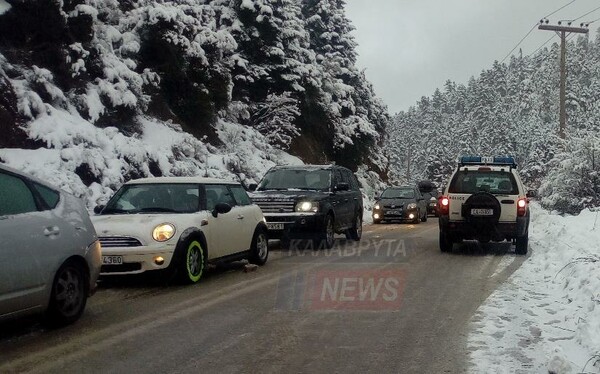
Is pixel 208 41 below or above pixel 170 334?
above

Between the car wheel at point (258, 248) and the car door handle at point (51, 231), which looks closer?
the car door handle at point (51, 231)

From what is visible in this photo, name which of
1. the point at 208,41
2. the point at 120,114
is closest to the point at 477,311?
the point at 120,114

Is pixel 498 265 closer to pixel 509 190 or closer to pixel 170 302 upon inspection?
pixel 509 190

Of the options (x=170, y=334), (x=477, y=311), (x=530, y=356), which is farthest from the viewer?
(x=477, y=311)

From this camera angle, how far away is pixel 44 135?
15.2 m

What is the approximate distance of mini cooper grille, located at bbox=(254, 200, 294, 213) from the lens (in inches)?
549

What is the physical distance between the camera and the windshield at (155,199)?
9492 mm

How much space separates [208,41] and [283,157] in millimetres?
7262

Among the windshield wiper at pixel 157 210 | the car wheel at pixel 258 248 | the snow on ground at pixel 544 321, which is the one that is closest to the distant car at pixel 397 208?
the snow on ground at pixel 544 321

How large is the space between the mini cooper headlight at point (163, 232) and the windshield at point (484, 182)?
284 inches

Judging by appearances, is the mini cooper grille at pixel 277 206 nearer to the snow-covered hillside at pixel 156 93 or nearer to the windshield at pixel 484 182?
the windshield at pixel 484 182

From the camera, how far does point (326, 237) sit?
14289mm

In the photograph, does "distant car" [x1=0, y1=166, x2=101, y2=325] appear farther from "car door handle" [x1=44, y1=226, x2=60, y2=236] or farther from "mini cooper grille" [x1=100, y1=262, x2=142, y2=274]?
"mini cooper grille" [x1=100, y1=262, x2=142, y2=274]

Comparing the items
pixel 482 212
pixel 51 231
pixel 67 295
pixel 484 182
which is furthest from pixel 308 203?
pixel 51 231
